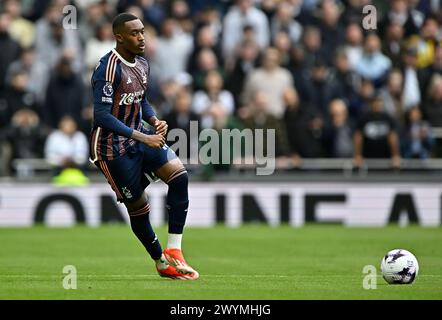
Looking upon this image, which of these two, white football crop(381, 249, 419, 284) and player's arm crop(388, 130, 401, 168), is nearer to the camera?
white football crop(381, 249, 419, 284)

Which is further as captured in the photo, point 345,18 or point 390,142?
point 345,18

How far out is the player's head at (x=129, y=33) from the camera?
11.1 metres

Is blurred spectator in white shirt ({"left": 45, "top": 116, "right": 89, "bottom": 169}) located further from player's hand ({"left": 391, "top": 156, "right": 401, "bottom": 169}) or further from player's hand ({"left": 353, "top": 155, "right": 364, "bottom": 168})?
player's hand ({"left": 391, "top": 156, "right": 401, "bottom": 169})

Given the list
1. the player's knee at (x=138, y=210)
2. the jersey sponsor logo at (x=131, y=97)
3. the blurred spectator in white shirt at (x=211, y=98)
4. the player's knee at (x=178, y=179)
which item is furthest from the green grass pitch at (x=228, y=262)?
the blurred spectator in white shirt at (x=211, y=98)

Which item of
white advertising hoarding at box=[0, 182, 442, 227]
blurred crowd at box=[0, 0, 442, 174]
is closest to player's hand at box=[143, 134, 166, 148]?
blurred crowd at box=[0, 0, 442, 174]

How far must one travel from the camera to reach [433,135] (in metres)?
21.3

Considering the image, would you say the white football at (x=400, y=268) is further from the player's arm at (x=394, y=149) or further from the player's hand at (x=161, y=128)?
the player's arm at (x=394, y=149)

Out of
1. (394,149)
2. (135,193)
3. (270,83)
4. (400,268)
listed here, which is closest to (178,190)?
(135,193)

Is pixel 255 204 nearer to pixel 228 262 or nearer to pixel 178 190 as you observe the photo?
pixel 228 262

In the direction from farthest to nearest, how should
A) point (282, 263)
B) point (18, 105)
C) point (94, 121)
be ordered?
point (18, 105) < point (282, 263) < point (94, 121)

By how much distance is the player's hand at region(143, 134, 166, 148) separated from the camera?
10930 mm

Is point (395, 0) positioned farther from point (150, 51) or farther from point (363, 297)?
point (363, 297)
